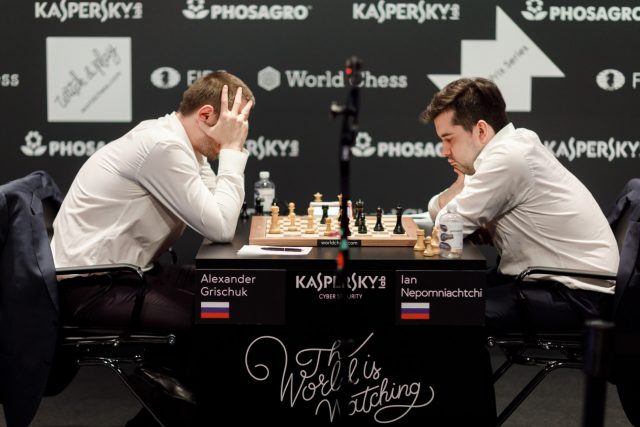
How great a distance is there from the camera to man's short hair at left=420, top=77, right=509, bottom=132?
11.3 feet

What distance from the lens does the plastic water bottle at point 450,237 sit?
9.77 ft

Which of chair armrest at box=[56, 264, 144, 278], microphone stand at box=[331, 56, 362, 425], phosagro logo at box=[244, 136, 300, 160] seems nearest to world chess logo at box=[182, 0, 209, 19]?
phosagro logo at box=[244, 136, 300, 160]

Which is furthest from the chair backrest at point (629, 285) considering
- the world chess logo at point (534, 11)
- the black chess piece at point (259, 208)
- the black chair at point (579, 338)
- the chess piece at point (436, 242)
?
the world chess logo at point (534, 11)

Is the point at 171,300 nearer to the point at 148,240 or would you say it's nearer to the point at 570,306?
the point at 148,240

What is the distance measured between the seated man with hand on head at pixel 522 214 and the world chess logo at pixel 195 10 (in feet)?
5.67

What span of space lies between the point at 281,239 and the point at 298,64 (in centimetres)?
192

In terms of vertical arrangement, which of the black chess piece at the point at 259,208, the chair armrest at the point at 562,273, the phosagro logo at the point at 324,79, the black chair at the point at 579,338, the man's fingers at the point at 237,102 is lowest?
the black chair at the point at 579,338

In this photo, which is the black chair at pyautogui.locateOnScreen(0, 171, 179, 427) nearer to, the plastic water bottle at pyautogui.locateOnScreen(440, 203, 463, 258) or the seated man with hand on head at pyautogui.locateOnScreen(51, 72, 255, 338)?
the seated man with hand on head at pyautogui.locateOnScreen(51, 72, 255, 338)

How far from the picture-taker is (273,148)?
16.1 ft

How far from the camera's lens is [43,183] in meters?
3.53

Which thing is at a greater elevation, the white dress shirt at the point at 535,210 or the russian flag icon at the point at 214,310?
the white dress shirt at the point at 535,210

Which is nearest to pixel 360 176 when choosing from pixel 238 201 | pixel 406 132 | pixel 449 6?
pixel 406 132

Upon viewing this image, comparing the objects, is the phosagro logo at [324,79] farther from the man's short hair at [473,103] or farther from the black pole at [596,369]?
the black pole at [596,369]

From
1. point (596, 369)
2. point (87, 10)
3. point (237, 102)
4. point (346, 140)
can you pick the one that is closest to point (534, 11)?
point (237, 102)
